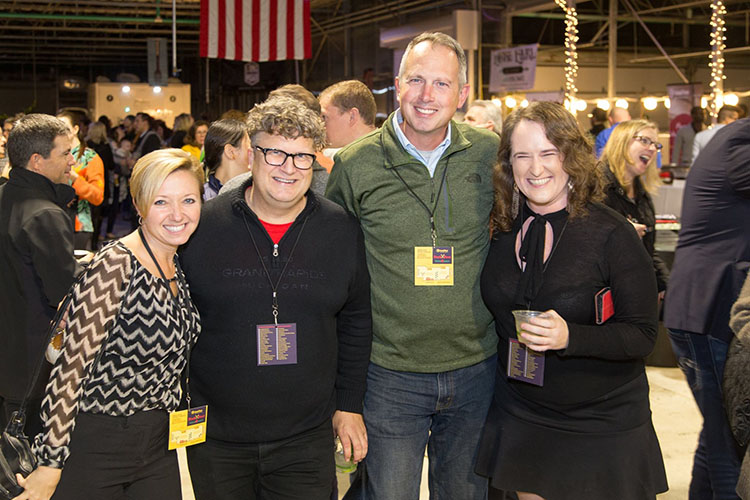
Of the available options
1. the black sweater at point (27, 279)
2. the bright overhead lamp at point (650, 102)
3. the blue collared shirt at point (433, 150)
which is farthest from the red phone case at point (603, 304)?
the bright overhead lamp at point (650, 102)

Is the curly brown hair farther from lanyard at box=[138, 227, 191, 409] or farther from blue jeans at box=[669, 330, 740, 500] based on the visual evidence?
lanyard at box=[138, 227, 191, 409]

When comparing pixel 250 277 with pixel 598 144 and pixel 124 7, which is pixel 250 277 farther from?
pixel 124 7

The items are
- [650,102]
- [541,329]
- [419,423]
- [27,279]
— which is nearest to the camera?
[541,329]

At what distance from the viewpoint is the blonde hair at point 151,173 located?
228 centimetres

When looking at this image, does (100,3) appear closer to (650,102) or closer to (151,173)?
(650,102)

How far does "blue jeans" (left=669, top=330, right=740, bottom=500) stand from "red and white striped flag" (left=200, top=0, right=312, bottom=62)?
759 cm

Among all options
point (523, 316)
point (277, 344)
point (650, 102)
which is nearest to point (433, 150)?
point (523, 316)

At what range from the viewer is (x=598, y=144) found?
6883 mm

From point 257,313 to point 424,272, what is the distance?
565mm

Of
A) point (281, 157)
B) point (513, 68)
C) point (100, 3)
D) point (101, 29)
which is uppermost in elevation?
point (101, 29)

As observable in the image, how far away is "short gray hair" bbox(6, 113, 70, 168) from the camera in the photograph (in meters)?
3.52

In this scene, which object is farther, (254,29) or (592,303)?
(254,29)

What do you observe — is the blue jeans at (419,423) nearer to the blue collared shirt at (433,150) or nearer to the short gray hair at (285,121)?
the blue collared shirt at (433,150)

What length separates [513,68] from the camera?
11.4 m
